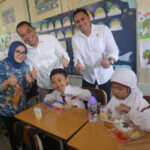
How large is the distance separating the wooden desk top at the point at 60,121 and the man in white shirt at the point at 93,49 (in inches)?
28.9

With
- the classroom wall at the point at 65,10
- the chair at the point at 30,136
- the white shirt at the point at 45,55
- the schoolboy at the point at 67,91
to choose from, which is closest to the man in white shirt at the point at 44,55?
the white shirt at the point at 45,55

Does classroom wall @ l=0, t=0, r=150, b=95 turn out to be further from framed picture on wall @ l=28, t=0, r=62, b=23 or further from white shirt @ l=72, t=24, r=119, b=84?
white shirt @ l=72, t=24, r=119, b=84

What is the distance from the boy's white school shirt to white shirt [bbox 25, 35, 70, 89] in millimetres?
1156

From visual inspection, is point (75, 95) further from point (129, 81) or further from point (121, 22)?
point (121, 22)

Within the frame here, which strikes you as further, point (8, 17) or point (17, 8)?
point (8, 17)

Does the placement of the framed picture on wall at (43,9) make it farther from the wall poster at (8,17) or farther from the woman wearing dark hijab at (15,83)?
the woman wearing dark hijab at (15,83)

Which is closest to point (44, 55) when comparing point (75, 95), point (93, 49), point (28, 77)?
point (28, 77)

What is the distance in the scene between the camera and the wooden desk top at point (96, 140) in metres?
0.98

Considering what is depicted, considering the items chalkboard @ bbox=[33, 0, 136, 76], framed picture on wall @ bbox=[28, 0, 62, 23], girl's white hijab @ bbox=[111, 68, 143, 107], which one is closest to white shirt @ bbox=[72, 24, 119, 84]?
chalkboard @ bbox=[33, 0, 136, 76]

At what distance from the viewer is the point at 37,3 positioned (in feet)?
11.1

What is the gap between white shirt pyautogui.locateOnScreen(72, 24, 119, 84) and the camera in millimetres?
2127

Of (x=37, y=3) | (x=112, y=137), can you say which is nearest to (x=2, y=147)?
(x=112, y=137)

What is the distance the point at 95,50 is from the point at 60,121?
4.17ft

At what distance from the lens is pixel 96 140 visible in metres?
1.05
